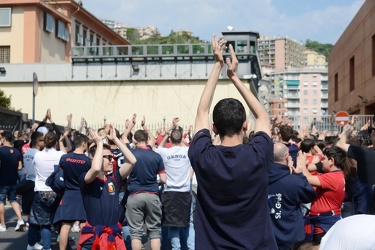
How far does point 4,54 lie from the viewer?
42781 mm

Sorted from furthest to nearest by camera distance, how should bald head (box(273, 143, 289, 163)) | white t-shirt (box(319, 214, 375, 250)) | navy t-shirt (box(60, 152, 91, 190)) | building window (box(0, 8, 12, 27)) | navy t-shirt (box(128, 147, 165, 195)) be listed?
building window (box(0, 8, 12, 27))
navy t-shirt (box(128, 147, 165, 195))
navy t-shirt (box(60, 152, 91, 190))
bald head (box(273, 143, 289, 163))
white t-shirt (box(319, 214, 375, 250))

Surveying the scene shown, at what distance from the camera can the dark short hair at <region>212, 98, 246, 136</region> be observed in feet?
13.1

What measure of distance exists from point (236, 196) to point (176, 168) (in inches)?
226

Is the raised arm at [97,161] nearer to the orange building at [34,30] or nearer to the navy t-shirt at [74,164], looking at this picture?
the navy t-shirt at [74,164]

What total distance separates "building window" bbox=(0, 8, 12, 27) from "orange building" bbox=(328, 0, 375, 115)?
2479cm

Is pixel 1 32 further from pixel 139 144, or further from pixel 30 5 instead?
pixel 139 144

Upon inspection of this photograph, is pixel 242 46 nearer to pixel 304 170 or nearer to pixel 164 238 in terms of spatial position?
pixel 164 238

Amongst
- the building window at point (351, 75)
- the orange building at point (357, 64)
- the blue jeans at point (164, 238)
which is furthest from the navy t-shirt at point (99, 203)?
the building window at point (351, 75)

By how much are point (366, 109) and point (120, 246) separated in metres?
40.5

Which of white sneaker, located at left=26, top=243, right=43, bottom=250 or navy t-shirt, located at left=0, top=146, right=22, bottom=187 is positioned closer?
white sneaker, located at left=26, top=243, right=43, bottom=250

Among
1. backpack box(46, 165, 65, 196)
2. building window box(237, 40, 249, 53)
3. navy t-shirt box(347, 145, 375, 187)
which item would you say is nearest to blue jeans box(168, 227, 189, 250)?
backpack box(46, 165, 65, 196)

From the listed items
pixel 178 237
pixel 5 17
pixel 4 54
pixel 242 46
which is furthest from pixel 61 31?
pixel 178 237

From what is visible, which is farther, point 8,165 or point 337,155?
point 8,165

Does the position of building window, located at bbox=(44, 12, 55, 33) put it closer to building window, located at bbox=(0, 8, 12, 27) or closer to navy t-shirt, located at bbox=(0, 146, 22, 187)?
building window, located at bbox=(0, 8, 12, 27)
